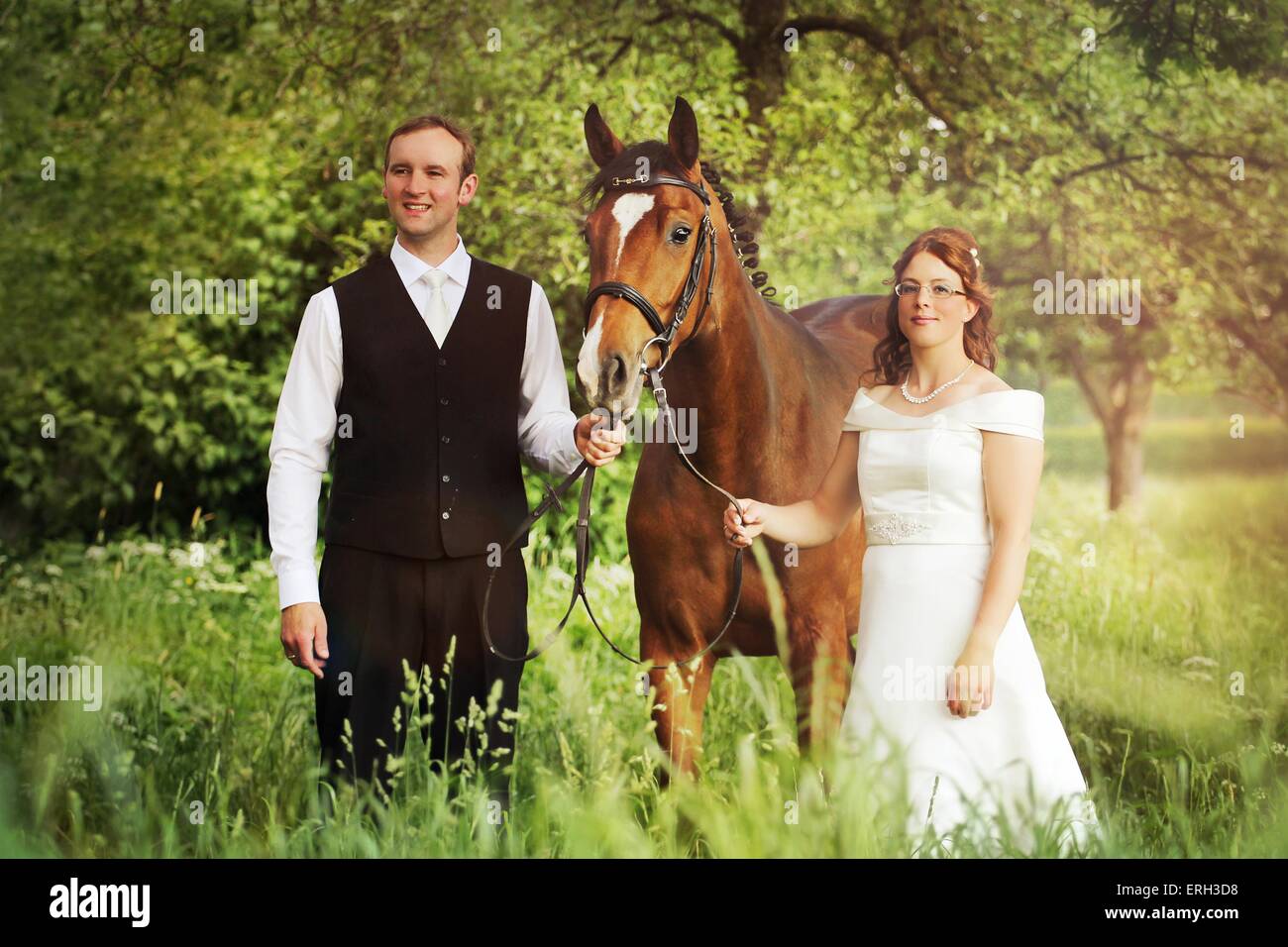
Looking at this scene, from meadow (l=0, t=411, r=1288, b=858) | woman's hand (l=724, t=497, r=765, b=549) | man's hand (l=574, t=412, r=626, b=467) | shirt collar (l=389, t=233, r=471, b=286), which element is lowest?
meadow (l=0, t=411, r=1288, b=858)

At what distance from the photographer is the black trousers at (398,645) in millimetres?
3350

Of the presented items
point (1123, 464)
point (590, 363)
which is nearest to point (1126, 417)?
point (1123, 464)

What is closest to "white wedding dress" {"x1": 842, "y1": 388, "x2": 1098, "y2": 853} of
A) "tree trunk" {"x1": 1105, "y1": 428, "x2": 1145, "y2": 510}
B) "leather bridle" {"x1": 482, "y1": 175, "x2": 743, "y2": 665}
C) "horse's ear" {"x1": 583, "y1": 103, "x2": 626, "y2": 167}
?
"leather bridle" {"x1": 482, "y1": 175, "x2": 743, "y2": 665}

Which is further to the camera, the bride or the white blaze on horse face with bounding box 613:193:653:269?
the white blaze on horse face with bounding box 613:193:653:269

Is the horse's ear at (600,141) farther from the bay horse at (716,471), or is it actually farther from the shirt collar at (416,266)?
the shirt collar at (416,266)

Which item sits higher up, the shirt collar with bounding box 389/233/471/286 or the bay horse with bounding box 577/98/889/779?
the shirt collar with bounding box 389/233/471/286

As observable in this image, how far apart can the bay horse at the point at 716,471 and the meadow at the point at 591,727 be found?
9.1 inches

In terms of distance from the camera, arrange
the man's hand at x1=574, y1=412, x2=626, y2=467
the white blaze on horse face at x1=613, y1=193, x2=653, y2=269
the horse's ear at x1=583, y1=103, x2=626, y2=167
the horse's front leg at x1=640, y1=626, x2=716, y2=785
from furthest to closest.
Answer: the horse's front leg at x1=640, y1=626, x2=716, y2=785 → the horse's ear at x1=583, y1=103, x2=626, y2=167 → the white blaze on horse face at x1=613, y1=193, x2=653, y2=269 → the man's hand at x1=574, y1=412, x2=626, y2=467

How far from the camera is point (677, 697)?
3.66 m

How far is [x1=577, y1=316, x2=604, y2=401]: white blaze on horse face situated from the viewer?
2941 mm

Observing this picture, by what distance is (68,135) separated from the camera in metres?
7.73

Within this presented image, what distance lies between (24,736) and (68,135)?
431cm

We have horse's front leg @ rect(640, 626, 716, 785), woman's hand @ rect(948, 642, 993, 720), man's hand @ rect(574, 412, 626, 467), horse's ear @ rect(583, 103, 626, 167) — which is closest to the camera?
woman's hand @ rect(948, 642, 993, 720)

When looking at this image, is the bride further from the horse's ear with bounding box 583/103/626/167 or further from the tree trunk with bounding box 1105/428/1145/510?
the tree trunk with bounding box 1105/428/1145/510
